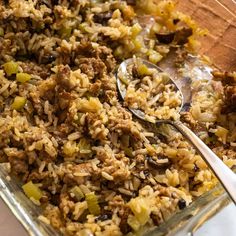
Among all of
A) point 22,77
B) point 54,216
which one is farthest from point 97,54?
point 54,216

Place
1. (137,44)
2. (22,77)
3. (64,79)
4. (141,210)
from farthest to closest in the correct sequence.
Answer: (137,44)
(22,77)
(64,79)
(141,210)

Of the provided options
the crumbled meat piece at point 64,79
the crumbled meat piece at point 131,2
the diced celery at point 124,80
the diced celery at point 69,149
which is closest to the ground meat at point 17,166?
the diced celery at point 69,149

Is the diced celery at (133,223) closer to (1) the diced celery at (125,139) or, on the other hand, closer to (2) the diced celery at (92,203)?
(2) the diced celery at (92,203)

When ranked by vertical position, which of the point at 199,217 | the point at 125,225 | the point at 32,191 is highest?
the point at 199,217

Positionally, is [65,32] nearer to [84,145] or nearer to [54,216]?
[84,145]

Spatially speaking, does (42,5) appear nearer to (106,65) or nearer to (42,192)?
(106,65)

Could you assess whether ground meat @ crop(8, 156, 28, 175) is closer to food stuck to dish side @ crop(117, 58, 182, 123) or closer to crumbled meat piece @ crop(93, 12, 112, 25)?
food stuck to dish side @ crop(117, 58, 182, 123)

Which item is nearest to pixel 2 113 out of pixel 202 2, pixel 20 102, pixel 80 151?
pixel 20 102
